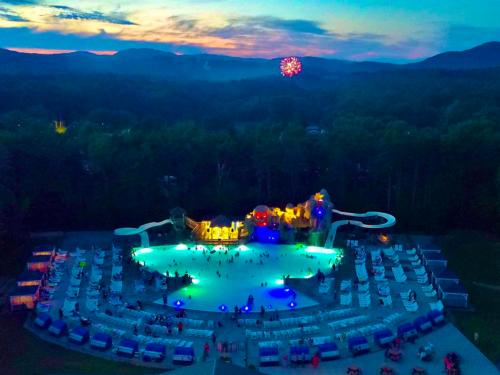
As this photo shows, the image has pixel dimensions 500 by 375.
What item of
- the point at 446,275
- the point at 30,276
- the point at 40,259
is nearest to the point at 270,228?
the point at 446,275

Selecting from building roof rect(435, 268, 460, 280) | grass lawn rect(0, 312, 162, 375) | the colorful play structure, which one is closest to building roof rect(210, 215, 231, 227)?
the colorful play structure

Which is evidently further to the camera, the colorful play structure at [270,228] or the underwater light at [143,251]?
the colorful play structure at [270,228]

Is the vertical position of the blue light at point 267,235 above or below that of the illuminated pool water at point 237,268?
above

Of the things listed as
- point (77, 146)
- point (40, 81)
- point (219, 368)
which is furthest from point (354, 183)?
point (40, 81)

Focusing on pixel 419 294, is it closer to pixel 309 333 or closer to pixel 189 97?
pixel 309 333

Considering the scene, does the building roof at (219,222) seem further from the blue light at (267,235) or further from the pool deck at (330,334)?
the pool deck at (330,334)

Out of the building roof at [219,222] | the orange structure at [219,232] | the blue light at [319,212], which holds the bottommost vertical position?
the orange structure at [219,232]

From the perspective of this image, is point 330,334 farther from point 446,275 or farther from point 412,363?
point 446,275

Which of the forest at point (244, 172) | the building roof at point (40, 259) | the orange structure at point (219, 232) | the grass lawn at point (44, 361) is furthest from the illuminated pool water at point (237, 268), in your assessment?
the forest at point (244, 172)
